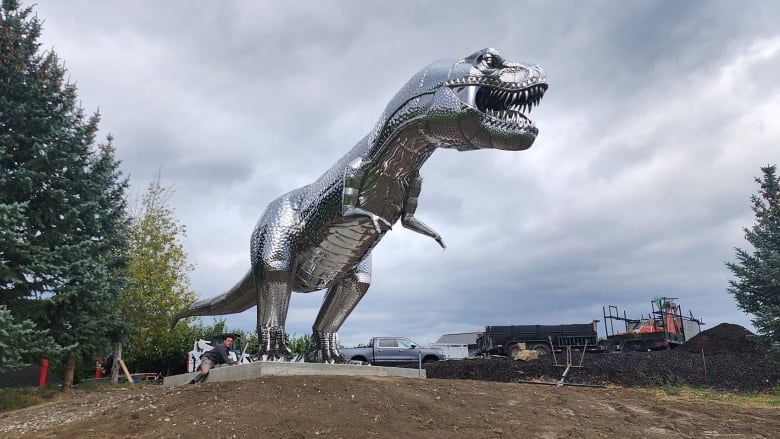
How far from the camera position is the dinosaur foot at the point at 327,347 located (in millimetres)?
7328

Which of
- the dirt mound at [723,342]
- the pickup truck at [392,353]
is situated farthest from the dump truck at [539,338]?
the dirt mound at [723,342]

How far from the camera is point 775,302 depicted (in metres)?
13.9

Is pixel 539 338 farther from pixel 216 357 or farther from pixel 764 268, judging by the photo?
pixel 216 357

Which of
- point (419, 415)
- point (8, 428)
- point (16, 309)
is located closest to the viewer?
point (419, 415)

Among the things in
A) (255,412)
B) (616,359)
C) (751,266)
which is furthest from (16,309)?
(751,266)

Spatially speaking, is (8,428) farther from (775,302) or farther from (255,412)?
(775,302)

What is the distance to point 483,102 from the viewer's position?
5.58 metres

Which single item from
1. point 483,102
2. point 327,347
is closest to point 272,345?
point 327,347

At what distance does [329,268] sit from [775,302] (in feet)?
39.9

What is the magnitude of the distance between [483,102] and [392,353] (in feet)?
45.0

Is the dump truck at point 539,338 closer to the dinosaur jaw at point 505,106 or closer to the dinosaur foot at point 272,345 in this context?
the dinosaur foot at point 272,345

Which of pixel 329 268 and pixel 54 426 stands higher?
pixel 329 268

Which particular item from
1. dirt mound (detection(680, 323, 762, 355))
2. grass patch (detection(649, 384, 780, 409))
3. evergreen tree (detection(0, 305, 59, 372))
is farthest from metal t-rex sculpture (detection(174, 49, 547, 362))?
dirt mound (detection(680, 323, 762, 355))

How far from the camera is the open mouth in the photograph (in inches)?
215
